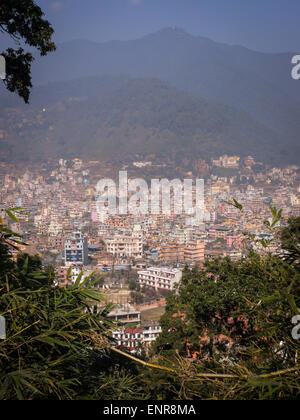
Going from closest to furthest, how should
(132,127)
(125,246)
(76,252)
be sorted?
(76,252), (125,246), (132,127)

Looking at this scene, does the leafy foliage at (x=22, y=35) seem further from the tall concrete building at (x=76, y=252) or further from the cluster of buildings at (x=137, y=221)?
the tall concrete building at (x=76, y=252)

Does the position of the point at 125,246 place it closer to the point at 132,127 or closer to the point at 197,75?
the point at 132,127

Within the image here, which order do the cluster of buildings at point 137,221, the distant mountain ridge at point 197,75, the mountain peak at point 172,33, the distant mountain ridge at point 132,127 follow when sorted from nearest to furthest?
the cluster of buildings at point 137,221
the distant mountain ridge at point 132,127
the distant mountain ridge at point 197,75
the mountain peak at point 172,33

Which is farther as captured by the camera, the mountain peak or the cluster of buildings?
the mountain peak

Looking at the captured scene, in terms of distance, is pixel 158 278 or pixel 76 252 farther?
pixel 76 252

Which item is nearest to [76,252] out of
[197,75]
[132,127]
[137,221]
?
[137,221]

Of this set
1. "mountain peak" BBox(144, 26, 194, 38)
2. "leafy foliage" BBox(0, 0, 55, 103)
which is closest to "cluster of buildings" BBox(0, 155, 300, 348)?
"leafy foliage" BBox(0, 0, 55, 103)

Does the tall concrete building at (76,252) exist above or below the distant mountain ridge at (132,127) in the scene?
below

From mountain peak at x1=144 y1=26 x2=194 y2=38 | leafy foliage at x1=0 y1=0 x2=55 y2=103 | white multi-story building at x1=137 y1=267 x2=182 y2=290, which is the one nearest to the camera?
leafy foliage at x1=0 y1=0 x2=55 y2=103

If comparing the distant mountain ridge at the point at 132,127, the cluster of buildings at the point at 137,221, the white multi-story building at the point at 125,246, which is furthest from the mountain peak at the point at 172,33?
the white multi-story building at the point at 125,246

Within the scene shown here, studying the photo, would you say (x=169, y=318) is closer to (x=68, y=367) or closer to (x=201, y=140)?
(x=68, y=367)

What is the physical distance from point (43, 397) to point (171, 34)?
123 meters

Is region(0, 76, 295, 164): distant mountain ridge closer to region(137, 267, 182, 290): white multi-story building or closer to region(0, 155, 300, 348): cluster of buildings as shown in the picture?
region(0, 155, 300, 348): cluster of buildings

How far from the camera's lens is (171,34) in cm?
11275
